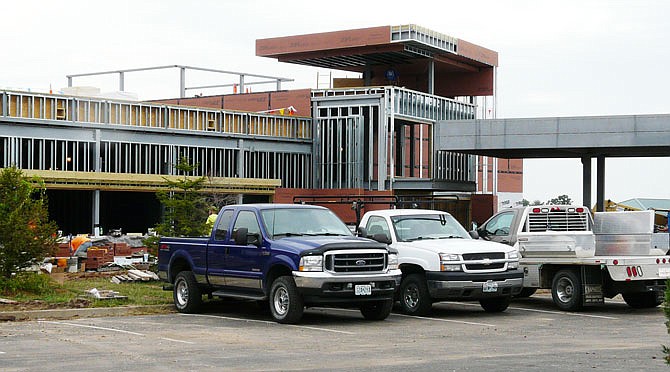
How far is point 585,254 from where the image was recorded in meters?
20.8

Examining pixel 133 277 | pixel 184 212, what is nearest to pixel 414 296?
pixel 184 212

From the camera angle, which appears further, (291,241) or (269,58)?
(269,58)

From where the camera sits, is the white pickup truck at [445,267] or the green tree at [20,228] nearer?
the white pickup truck at [445,267]

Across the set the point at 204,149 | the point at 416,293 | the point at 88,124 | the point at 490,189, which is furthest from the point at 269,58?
the point at 416,293

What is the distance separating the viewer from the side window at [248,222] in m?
18.6

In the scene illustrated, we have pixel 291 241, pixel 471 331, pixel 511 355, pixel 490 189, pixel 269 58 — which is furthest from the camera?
pixel 490 189

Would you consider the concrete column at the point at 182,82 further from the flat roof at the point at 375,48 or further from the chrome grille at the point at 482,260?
the chrome grille at the point at 482,260

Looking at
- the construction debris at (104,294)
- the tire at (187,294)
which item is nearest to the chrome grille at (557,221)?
the tire at (187,294)

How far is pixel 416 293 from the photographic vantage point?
19562mm

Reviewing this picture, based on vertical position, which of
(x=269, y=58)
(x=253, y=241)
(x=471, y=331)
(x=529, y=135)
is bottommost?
(x=471, y=331)

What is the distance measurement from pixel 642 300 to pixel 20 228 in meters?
12.4

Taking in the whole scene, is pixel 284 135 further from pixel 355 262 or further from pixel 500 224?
pixel 355 262

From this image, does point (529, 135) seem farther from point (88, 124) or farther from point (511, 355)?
point (511, 355)

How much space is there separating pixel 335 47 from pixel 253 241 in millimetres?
34383
